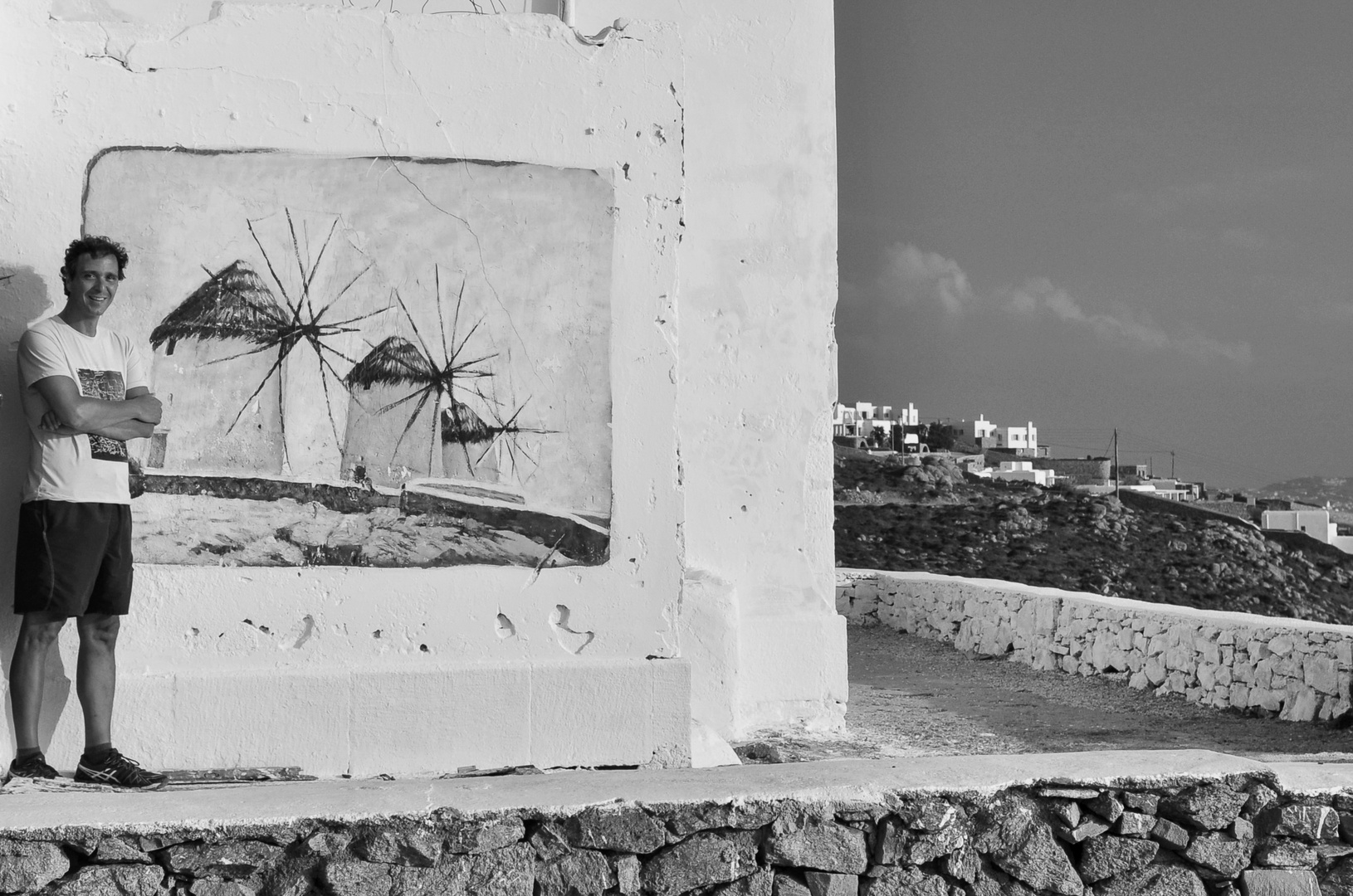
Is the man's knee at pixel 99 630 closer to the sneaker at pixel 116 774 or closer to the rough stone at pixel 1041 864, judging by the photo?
the sneaker at pixel 116 774

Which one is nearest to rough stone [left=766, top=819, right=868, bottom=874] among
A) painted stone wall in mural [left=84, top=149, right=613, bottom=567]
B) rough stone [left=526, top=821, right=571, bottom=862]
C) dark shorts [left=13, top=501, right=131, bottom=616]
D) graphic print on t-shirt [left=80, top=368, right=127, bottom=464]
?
rough stone [left=526, top=821, right=571, bottom=862]

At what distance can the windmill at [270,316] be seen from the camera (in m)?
4.45

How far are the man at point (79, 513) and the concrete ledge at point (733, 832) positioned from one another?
1.97 feet

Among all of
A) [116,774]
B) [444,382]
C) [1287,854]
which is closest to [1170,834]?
[1287,854]

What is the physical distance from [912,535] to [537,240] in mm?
20448

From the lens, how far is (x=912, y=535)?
79.7 ft

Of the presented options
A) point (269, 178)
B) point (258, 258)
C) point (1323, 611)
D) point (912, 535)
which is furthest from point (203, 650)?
point (1323, 611)

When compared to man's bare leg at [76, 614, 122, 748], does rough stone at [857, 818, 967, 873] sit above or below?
below

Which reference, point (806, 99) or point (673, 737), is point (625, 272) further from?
point (806, 99)

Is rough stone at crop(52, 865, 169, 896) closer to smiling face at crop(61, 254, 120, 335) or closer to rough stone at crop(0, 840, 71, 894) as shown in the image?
rough stone at crop(0, 840, 71, 894)

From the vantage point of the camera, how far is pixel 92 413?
4.04 m

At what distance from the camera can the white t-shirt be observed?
13.2 feet

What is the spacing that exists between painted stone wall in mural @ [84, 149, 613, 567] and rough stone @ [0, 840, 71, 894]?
144 cm

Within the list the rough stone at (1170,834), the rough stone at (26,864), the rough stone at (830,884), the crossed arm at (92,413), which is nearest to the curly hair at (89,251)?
the crossed arm at (92,413)
